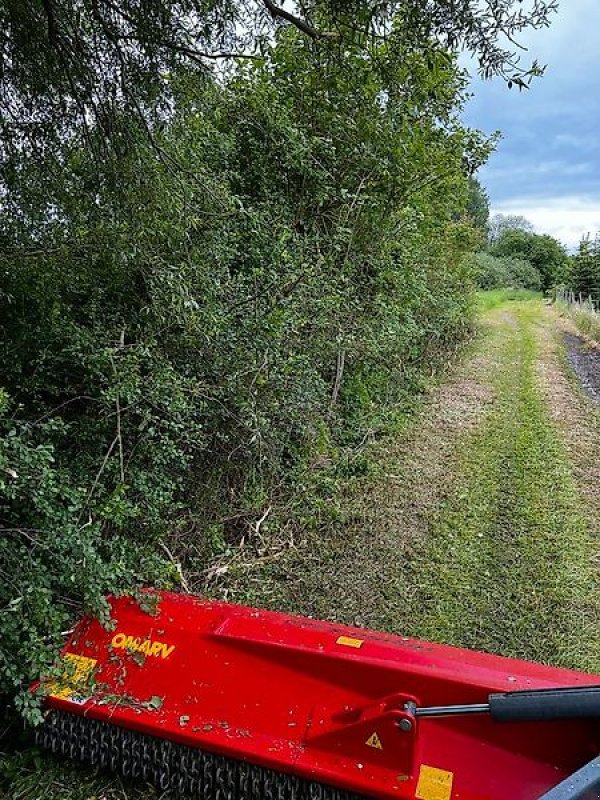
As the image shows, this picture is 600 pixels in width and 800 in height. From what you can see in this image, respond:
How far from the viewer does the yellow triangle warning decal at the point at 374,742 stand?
1739 mm

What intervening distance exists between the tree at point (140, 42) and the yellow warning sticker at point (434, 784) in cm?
281

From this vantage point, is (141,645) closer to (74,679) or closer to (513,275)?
(74,679)

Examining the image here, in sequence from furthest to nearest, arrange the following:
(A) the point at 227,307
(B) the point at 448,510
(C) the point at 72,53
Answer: (B) the point at 448,510 < (A) the point at 227,307 < (C) the point at 72,53

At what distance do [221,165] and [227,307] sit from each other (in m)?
1.46

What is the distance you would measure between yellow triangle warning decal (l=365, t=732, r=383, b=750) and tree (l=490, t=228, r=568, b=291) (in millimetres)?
47247

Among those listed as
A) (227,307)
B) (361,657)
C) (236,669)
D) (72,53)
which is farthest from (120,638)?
(72,53)

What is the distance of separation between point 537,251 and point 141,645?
5196cm

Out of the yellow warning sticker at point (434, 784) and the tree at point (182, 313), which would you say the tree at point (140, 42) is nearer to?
the tree at point (182, 313)

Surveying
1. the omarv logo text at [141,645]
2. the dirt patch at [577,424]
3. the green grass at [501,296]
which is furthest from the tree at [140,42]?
the green grass at [501,296]

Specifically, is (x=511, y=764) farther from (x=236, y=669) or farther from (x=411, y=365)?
(x=411, y=365)

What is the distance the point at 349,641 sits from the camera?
2.04m

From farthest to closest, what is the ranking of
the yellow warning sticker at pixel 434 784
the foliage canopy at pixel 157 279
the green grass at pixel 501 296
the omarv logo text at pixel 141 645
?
the green grass at pixel 501 296 < the foliage canopy at pixel 157 279 < the omarv logo text at pixel 141 645 < the yellow warning sticker at pixel 434 784

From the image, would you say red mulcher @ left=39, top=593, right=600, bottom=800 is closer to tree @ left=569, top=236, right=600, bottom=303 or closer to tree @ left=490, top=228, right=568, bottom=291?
tree @ left=569, top=236, right=600, bottom=303

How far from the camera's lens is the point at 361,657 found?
Result: 1931mm
